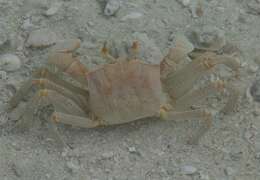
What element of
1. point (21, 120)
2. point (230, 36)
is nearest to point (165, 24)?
point (230, 36)

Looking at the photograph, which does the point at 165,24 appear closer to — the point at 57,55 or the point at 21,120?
the point at 57,55

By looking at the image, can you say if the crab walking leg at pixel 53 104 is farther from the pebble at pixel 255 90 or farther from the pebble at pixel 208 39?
the pebble at pixel 255 90

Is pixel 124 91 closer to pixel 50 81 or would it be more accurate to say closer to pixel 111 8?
pixel 50 81

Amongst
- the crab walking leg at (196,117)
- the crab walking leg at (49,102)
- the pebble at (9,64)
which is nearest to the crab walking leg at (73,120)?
the crab walking leg at (49,102)

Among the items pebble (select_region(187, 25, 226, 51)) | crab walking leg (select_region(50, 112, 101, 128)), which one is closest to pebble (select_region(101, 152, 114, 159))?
crab walking leg (select_region(50, 112, 101, 128))

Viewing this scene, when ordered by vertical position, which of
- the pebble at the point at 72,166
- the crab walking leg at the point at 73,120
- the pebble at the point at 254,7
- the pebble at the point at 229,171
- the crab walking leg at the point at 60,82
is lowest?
the pebble at the point at 72,166

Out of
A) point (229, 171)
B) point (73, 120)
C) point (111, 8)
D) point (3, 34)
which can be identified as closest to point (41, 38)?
point (3, 34)
